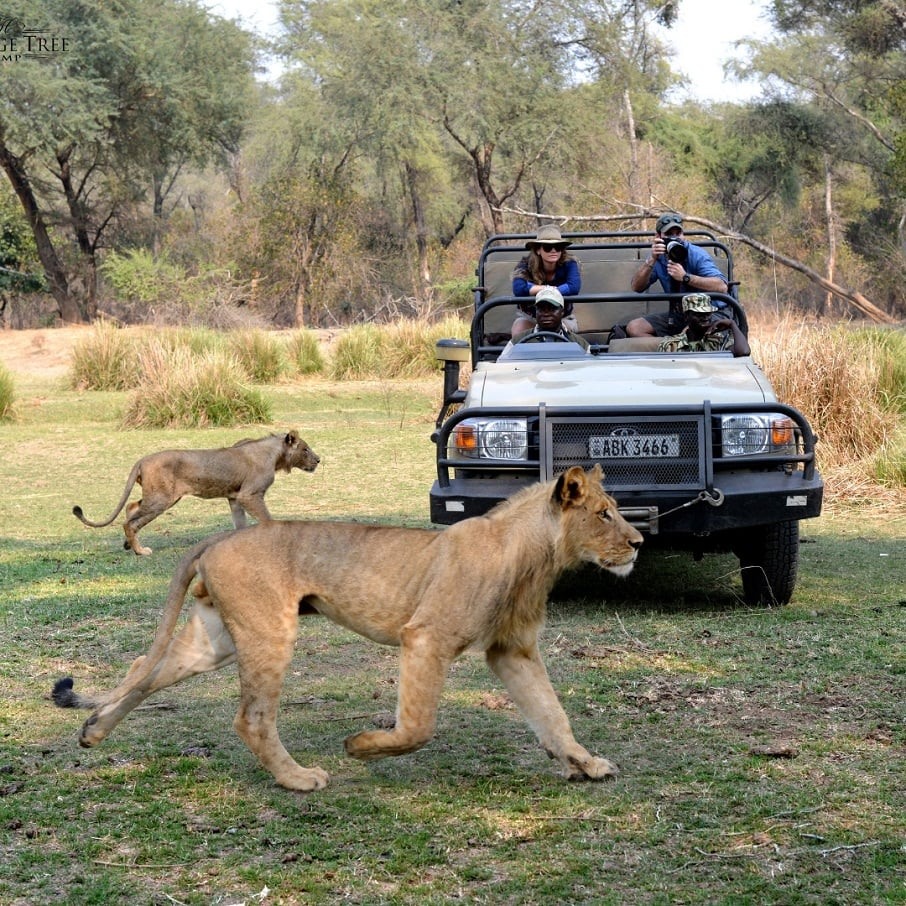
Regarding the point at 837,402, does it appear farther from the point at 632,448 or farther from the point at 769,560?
the point at 632,448

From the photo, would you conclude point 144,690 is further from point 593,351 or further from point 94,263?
point 94,263

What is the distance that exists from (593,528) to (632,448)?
84.3 inches

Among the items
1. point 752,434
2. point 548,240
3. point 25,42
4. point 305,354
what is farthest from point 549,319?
point 25,42

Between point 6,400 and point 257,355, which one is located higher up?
point 257,355

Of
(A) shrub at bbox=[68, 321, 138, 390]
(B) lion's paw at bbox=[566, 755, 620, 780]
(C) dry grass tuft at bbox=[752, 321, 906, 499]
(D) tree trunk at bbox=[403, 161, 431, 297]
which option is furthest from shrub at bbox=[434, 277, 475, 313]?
(B) lion's paw at bbox=[566, 755, 620, 780]

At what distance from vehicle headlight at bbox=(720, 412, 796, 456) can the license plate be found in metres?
0.28

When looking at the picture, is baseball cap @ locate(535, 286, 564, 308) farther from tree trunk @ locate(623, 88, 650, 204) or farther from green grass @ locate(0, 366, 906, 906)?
tree trunk @ locate(623, 88, 650, 204)

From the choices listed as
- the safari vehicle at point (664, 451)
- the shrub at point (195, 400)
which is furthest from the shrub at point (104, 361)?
the safari vehicle at point (664, 451)

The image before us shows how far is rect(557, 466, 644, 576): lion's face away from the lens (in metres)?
4.48

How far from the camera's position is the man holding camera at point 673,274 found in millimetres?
8273

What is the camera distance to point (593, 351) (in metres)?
8.20

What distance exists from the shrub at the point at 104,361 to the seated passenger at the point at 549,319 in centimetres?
1345

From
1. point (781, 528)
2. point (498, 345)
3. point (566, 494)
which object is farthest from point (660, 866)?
point (498, 345)

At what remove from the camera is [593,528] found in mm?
4492
